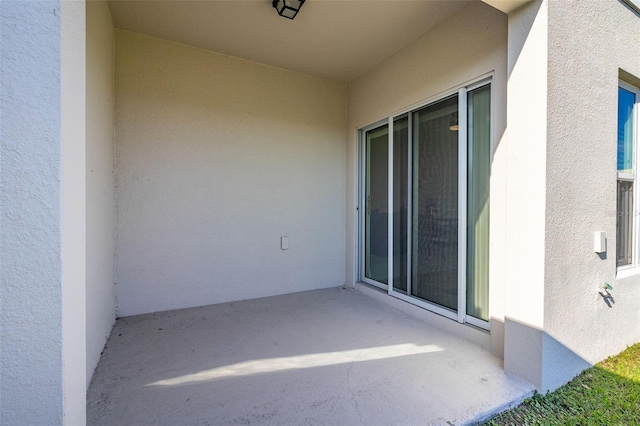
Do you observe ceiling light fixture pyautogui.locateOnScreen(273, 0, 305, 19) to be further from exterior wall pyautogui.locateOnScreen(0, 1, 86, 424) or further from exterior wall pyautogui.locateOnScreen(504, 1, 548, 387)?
exterior wall pyautogui.locateOnScreen(0, 1, 86, 424)

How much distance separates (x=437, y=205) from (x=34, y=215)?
2.90m

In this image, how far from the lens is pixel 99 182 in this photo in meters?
2.35

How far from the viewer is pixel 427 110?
3059 mm

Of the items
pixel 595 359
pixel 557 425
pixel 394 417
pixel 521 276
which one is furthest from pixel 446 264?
pixel 394 417

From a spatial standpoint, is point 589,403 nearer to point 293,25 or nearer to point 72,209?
point 72,209

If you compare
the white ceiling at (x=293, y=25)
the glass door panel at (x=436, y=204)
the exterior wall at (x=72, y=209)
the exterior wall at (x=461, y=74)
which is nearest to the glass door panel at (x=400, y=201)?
the glass door panel at (x=436, y=204)

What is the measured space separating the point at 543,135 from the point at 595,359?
1755 mm

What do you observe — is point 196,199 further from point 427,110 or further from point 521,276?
point 521,276

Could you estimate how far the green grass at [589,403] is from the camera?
5.35 feet

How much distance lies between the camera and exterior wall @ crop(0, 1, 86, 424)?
0.80 m

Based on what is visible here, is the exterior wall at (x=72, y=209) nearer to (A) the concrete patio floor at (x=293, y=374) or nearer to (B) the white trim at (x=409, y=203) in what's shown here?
(A) the concrete patio floor at (x=293, y=374)

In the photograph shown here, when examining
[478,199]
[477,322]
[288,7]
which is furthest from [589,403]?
[288,7]

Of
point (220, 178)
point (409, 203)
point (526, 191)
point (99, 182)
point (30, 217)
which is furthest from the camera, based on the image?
point (220, 178)

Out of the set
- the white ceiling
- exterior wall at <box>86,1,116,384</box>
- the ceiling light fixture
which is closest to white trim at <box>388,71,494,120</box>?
the white ceiling
